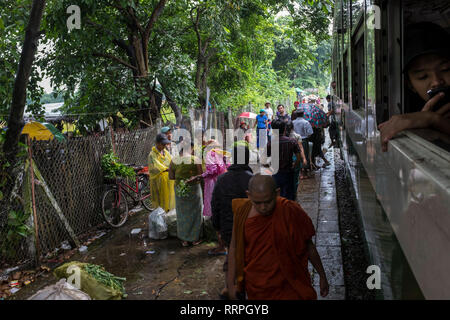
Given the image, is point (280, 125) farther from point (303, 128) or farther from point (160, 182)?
point (303, 128)

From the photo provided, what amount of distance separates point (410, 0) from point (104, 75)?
31.0ft

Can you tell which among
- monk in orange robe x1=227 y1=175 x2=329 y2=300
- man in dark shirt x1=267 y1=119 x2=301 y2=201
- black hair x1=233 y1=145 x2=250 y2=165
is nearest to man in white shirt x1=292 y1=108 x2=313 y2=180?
man in dark shirt x1=267 y1=119 x2=301 y2=201

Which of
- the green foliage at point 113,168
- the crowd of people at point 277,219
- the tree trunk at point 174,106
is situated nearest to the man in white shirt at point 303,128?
the tree trunk at point 174,106

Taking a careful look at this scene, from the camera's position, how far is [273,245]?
308 cm

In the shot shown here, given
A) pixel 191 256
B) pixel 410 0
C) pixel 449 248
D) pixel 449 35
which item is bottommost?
pixel 191 256

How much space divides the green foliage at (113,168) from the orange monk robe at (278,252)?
16.9ft

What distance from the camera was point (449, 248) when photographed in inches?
37.2

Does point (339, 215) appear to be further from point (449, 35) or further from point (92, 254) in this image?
point (449, 35)

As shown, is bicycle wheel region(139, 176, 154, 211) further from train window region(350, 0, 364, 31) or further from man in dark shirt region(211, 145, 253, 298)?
train window region(350, 0, 364, 31)

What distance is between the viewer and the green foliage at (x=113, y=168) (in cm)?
793

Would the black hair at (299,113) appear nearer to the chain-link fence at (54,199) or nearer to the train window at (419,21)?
the chain-link fence at (54,199)

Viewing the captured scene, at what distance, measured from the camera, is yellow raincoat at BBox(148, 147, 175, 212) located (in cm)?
812
